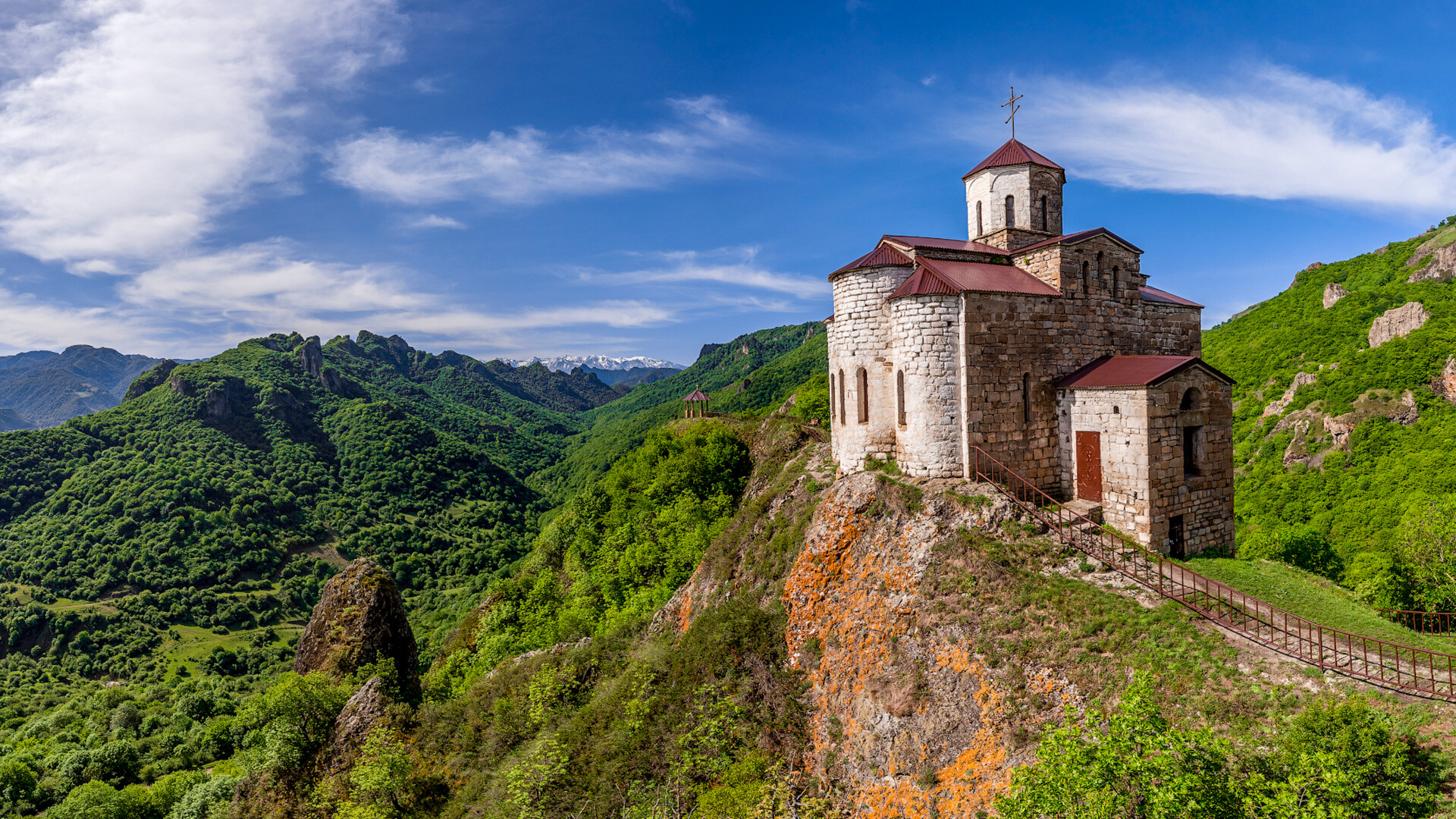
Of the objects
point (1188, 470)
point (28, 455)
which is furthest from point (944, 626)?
point (28, 455)

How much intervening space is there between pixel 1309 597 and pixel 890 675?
10.1 m

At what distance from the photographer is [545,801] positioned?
17.8 meters

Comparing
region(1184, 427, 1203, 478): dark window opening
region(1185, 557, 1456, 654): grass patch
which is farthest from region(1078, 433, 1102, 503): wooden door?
region(1185, 557, 1456, 654): grass patch

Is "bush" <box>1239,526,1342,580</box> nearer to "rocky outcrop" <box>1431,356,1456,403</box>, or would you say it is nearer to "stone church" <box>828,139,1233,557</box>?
"stone church" <box>828,139,1233,557</box>

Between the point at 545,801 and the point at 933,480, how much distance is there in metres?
14.9

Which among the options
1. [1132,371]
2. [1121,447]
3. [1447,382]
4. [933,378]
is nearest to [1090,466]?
[1121,447]

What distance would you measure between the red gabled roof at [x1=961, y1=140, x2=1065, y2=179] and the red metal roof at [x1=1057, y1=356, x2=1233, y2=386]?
863cm

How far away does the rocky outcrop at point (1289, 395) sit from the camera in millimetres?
58141

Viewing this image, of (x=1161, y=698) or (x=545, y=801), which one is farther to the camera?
(x=545, y=801)

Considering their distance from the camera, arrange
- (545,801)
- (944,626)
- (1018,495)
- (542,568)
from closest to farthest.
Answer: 1. (944,626)
2. (545,801)
3. (1018,495)
4. (542,568)

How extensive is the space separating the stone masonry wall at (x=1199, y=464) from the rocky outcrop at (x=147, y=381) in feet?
591

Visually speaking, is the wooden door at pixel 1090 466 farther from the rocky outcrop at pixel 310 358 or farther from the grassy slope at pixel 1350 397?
the rocky outcrop at pixel 310 358

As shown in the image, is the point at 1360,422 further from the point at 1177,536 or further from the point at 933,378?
the point at 933,378

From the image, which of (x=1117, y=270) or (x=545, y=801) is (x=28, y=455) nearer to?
(x=545, y=801)
